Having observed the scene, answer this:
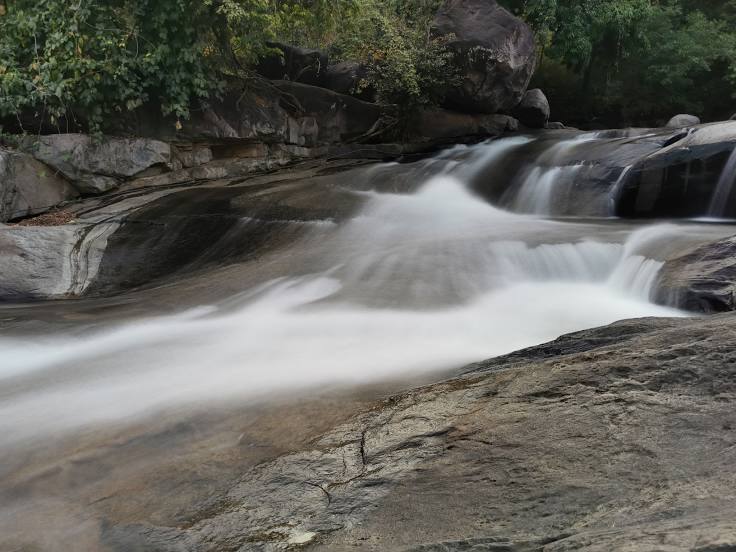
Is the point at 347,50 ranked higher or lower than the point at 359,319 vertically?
higher

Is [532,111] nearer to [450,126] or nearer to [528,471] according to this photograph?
[450,126]

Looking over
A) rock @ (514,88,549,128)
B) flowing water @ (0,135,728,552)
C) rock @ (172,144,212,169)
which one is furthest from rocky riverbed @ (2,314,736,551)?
rock @ (514,88,549,128)

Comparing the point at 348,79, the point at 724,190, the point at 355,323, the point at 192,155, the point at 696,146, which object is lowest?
the point at 355,323

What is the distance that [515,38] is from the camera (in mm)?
13852

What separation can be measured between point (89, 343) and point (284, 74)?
10.2m

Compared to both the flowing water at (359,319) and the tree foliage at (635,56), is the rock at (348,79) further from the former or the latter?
the flowing water at (359,319)

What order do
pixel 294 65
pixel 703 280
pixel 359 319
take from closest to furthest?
pixel 703 280
pixel 359 319
pixel 294 65

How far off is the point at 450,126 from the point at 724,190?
24.1 ft

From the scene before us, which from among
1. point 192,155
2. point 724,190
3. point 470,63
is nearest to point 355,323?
point 724,190

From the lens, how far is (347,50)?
12469 millimetres

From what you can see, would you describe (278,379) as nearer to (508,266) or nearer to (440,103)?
(508,266)

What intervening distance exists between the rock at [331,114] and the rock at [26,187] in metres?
4.75

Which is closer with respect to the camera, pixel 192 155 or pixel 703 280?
pixel 703 280

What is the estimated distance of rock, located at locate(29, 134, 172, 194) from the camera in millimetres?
9547
